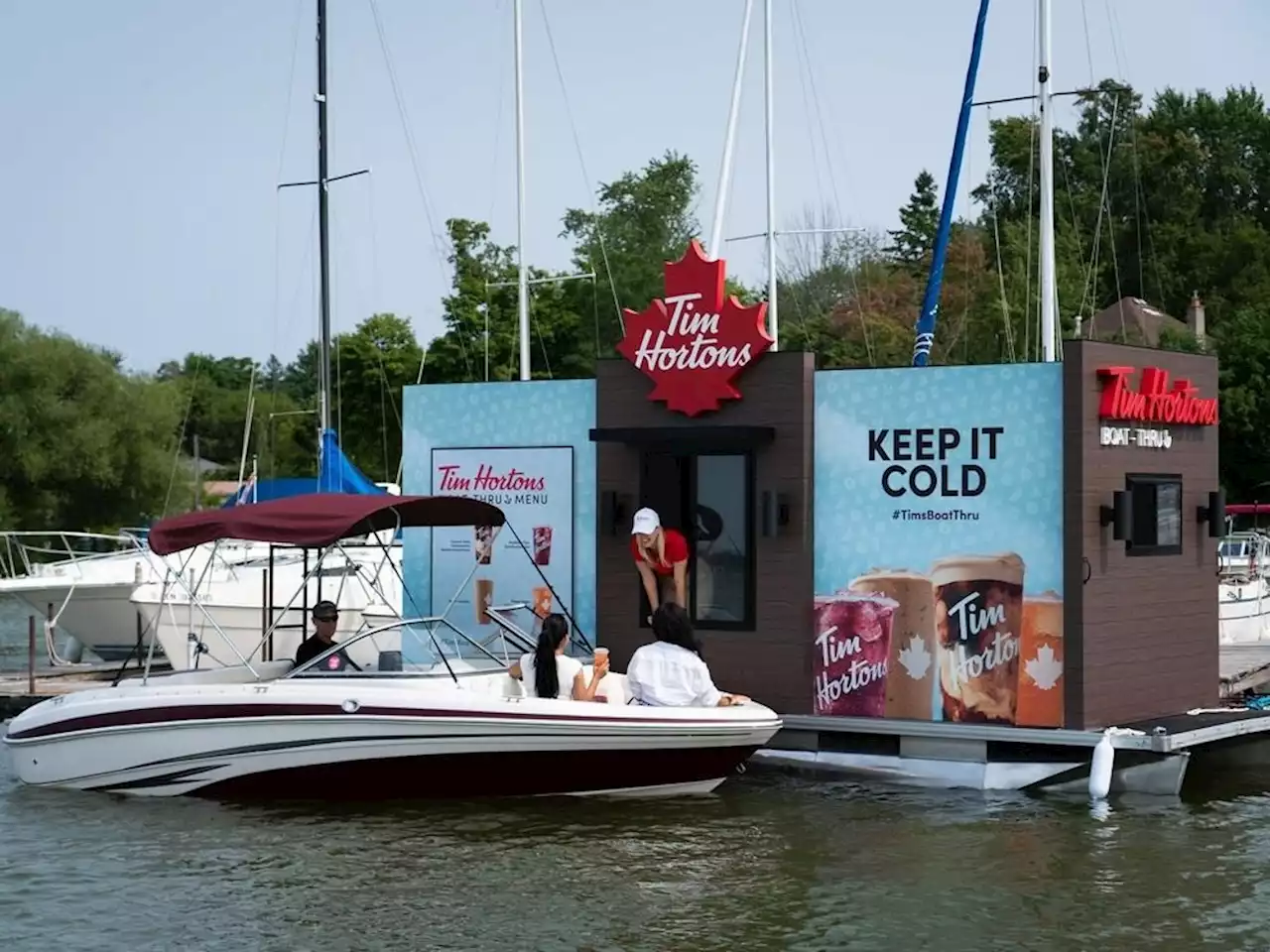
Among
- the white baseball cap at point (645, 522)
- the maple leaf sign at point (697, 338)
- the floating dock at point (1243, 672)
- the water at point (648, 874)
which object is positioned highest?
the maple leaf sign at point (697, 338)

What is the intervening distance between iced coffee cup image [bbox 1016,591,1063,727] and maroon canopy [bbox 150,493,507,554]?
408 centimetres

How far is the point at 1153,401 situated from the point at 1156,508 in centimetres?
82

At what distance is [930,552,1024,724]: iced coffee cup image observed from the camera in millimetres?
13133

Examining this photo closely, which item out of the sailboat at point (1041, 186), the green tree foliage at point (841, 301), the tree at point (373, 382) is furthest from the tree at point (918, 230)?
the sailboat at point (1041, 186)

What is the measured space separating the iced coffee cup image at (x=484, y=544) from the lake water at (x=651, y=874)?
113 inches

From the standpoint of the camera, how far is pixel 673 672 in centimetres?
1280

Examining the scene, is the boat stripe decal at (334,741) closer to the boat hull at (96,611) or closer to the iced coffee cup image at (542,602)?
the iced coffee cup image at (542,602)

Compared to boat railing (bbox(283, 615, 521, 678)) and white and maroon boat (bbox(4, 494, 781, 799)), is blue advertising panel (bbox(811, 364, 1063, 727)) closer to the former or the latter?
white and maroon boat (bbox(4, 494, 781, 799))

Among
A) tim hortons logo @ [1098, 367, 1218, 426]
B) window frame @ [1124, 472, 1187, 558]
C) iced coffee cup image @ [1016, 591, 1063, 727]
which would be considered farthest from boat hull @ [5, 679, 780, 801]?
tim hortons logo @ [1098, 367, 1218, 426]

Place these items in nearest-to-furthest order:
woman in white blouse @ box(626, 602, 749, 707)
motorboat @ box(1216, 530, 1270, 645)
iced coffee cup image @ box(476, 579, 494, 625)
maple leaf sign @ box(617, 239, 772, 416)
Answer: woman in white blouse @ box(626, 602, 749, 707) → maple leaf sign @ box(617, 239, 772, 416) → iced coffee cup image @ box(476, 579, 494, 625) → motorboat @ box(1216, 530, 1270, 645)

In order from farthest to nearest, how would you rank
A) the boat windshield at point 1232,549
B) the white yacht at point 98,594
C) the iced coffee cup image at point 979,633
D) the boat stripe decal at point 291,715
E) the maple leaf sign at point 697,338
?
the boat windshield at point 1232,549, the white yacht at point 98,594, the maple leaf sign at point 697,338, the iced coffee cup image at point 979,633, the boat stripe decal at point 291,715

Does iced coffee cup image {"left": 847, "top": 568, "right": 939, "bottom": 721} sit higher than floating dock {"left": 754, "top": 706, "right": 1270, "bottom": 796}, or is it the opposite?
iced coffee cup image {"left": 847, "top": 568, "right": 939, "bottom": 721}

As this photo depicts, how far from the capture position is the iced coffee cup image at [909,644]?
13398 mm

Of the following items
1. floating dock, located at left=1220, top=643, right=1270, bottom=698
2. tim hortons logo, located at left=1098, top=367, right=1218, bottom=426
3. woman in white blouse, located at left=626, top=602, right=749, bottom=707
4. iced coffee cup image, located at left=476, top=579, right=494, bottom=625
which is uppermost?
tim hortons logo, located at left=1098, top=367, right=1218, bottom=426
